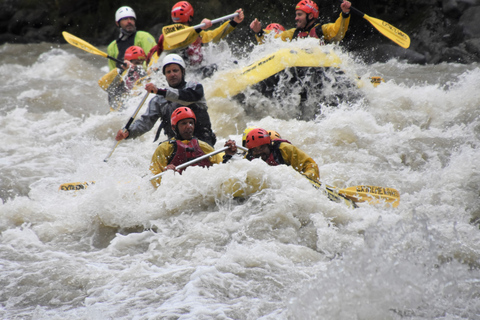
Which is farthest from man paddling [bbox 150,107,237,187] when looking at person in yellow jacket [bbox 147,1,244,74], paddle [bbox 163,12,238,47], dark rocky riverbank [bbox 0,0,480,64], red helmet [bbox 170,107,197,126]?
dark rocky riverbank [bbox 0,0,480,64]

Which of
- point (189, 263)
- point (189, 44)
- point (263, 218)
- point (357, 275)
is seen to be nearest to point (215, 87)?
point (189, 44)

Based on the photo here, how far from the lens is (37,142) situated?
7492 mm

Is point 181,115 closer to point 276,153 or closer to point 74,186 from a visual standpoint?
point 276,153

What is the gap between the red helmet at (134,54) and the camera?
315 inches

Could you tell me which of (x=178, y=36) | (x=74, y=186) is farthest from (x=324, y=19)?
(x=74, y=186)

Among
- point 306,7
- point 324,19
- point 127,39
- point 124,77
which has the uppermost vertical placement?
point 306,7

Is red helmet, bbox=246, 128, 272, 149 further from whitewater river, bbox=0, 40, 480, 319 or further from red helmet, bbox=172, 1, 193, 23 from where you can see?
red helmet, bbox=172, 1, 193, 23

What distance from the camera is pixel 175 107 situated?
547 centimetres

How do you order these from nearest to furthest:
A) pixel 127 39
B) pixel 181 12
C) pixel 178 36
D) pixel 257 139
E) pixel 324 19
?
1. pixel 257 139
2. pixel 178 36
3. pixel 181 12
4. pixel 127 39
5. pixel 324 19

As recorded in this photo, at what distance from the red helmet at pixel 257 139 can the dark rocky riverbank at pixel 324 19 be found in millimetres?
6274

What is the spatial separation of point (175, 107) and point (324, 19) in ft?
22.7

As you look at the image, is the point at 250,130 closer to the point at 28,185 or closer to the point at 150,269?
the point at 150,269

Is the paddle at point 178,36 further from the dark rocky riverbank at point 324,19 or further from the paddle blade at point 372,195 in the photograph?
the dark rocky riverbank at point 324,19

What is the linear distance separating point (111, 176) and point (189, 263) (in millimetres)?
1593
